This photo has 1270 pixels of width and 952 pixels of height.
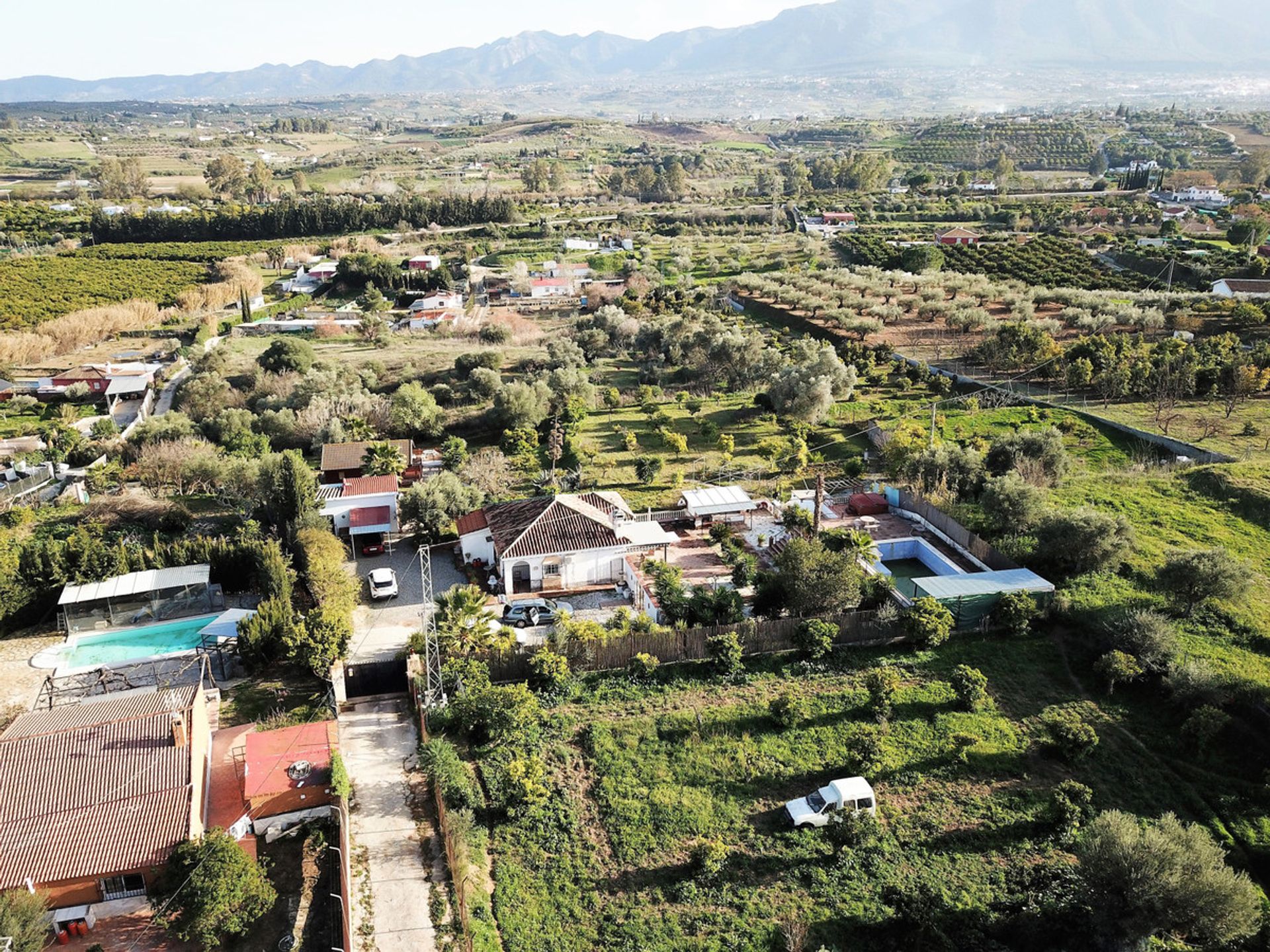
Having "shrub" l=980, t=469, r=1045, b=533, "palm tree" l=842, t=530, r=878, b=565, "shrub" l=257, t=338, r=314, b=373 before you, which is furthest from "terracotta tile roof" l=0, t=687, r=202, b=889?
"shrub" l=257, t=338, r=314, b=373

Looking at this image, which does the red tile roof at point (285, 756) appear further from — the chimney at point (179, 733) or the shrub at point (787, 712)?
the shrub at point (787, 712)

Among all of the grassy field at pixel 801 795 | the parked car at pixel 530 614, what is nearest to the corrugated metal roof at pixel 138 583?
the parked car at pixel 530 614

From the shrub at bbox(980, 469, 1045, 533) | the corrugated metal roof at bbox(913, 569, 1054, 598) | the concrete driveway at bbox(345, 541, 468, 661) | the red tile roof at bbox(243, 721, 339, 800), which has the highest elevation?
the shrub at bbox(980, 469, 1045, 533)

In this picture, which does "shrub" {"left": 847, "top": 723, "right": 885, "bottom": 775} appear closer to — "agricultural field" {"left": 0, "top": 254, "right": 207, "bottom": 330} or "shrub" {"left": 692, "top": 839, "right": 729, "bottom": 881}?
"shrub" {"left": 692, "top": 839, "right": 729, "bottom": 881}

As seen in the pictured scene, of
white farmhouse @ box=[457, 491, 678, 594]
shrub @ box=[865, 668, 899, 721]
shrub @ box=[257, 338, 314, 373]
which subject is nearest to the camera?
shrub @ box=[865, 668, 899, 721]

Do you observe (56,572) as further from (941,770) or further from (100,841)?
(941,770)
